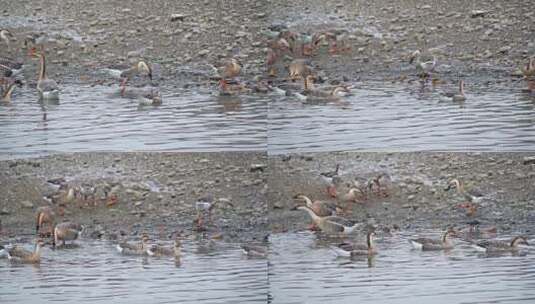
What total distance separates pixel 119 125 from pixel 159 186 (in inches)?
8.9

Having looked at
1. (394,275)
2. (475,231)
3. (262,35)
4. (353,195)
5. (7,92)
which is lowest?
(394,275)

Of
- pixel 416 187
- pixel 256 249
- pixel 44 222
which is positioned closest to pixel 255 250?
pixel 256 249

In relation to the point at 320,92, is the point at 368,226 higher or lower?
lower

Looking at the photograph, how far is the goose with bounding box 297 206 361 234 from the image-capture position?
3.61 metres

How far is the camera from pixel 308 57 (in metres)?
3.66

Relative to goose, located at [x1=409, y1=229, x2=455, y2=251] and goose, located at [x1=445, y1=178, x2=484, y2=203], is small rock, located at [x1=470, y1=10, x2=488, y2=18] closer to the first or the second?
goose, located at [x1=445, y1=178, x2=484, y2=203]

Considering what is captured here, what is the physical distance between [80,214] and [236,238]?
48 centimetres

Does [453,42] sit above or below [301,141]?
above

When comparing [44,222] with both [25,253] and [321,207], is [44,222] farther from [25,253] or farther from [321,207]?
[321,207]

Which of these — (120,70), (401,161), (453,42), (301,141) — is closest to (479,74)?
(453,42)

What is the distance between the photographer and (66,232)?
11.9 feet

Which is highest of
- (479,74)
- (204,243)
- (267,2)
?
(267,2)

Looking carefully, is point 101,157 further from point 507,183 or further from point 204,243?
point 507,183

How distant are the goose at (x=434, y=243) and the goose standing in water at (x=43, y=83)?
1.19 metres
